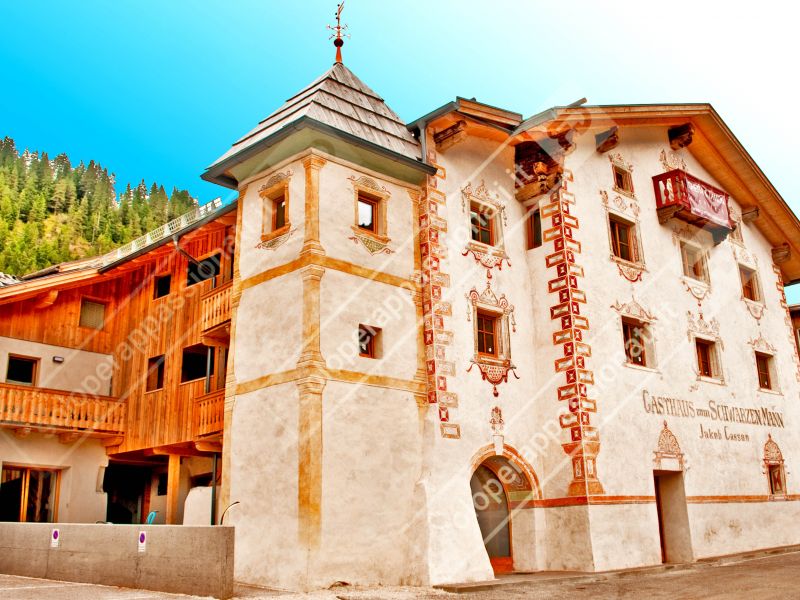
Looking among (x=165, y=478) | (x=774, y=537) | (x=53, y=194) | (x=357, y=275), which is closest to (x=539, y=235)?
(x=357, y=275)

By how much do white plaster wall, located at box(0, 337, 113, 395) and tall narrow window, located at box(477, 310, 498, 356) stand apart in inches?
471

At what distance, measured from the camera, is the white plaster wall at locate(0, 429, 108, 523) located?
68.3ft

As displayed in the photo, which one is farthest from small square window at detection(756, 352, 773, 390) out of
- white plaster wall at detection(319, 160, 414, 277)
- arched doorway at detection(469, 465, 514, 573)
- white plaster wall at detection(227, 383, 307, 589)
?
white plaster wall at detection(227, 383, 307, 589)

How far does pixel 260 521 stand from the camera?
50.2 ft

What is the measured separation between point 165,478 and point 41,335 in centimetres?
605

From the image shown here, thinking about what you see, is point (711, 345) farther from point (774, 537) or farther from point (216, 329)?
point (216, 329)

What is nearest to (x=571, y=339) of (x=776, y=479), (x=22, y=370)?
(x=776, y=479)

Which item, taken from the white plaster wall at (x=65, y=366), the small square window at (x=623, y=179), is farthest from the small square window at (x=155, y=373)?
the small square window at (x=623, y=179)

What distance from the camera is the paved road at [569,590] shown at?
12.9 meters

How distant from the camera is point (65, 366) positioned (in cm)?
2261

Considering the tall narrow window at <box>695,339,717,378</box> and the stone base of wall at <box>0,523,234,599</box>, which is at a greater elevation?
the tall narrow window at <box>695,339,717,378</box>

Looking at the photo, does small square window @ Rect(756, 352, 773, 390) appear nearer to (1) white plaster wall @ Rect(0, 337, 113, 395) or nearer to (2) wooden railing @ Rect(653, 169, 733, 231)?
(2) wooden railing @ Rect(653, 169, 733, 231)

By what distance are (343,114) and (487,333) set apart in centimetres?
615

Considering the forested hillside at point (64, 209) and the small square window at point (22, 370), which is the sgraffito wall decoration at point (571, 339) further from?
the forested hillside at point (64, 209)
